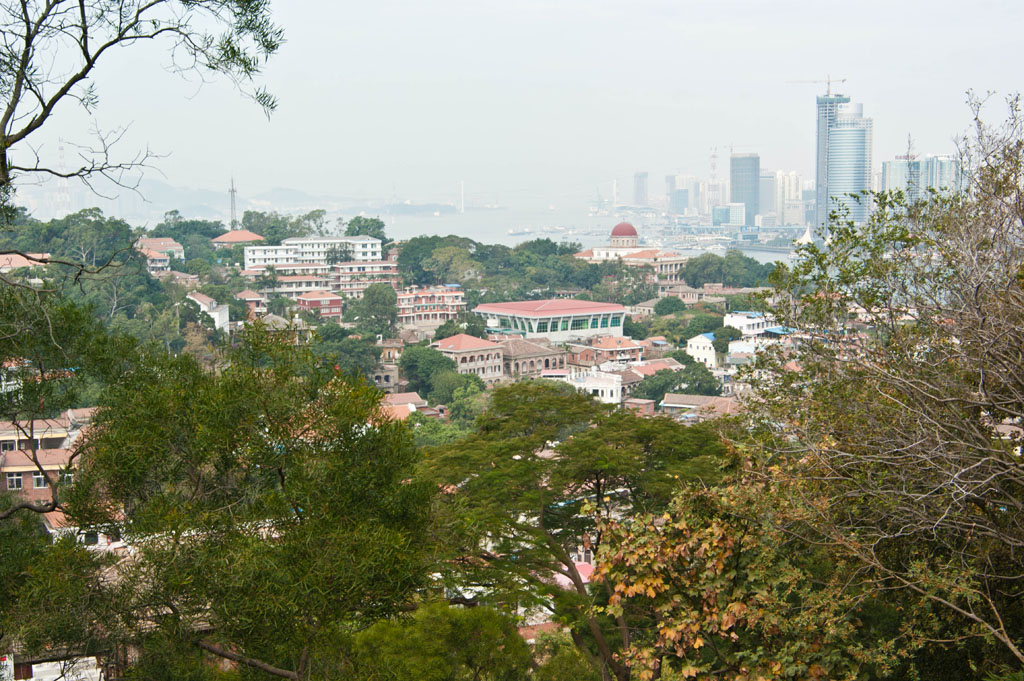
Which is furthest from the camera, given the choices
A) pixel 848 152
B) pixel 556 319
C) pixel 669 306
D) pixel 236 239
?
pixel 848 152

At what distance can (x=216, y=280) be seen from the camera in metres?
29.6

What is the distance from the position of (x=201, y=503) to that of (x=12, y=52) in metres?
1.19

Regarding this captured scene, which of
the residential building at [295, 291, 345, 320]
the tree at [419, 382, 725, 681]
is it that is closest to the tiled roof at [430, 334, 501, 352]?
the residential building at [295, 291, 345, 320]

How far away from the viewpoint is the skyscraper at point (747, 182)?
90000 millimetres

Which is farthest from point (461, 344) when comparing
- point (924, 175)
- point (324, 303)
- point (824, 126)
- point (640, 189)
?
point (640, 189)

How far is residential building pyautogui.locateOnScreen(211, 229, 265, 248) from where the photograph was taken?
118ft

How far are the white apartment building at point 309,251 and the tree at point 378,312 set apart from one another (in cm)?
780

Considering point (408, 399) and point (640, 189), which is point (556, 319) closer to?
point (408, 399)

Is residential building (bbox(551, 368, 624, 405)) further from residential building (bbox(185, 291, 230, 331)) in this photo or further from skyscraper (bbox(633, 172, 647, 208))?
skyscraper (bbox(633, 172, 647, 208))

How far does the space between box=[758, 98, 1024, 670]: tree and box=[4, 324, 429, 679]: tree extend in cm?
110

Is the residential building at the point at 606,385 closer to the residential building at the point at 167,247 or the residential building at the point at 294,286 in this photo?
the residential building at the point at 294,286

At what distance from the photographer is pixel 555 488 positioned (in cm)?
456

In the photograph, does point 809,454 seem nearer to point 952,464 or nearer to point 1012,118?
point 952,464

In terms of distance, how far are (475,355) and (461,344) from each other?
0.46 metres
